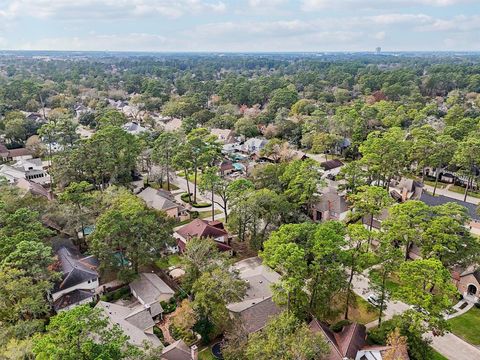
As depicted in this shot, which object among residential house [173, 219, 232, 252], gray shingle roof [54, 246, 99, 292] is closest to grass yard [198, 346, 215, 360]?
gray shingle roof [54, 246, 99, 292]

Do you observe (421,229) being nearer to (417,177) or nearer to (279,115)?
(417,177)

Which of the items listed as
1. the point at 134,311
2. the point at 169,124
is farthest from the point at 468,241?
the point at 169,124

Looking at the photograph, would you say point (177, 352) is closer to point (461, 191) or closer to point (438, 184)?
point (461, 191)

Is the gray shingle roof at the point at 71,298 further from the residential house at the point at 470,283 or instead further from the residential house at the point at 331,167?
the residential house at the point at 331,167

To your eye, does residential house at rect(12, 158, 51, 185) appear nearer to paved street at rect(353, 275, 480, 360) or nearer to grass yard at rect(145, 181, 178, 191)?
grass yard at rect(145, 181, 178, 191)

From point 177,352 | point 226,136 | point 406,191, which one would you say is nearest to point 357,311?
point 177,352

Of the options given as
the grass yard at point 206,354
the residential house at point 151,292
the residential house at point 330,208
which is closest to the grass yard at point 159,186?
the residential house at point 330,208
